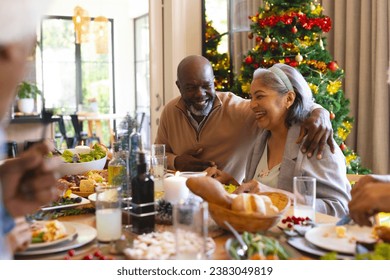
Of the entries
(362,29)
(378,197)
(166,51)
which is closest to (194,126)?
(378,197)

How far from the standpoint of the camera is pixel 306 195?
152cm

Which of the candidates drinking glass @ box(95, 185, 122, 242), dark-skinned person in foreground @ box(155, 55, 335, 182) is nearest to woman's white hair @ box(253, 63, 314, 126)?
dark-skinned person in foreground @ box(155, 55, 335, 182)

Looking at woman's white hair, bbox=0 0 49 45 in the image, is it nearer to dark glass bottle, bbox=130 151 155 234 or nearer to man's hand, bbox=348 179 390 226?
dark glass bottle, bbox=130 151 155 234

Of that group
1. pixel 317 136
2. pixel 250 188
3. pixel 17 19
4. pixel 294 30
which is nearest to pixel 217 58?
pixel 294 30

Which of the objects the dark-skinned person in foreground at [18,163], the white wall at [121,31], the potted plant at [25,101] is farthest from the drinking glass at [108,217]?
the white wall at [121,31]

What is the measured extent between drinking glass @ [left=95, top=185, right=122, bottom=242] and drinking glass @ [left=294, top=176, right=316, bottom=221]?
558 millimetres

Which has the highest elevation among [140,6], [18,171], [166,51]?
[140,6]

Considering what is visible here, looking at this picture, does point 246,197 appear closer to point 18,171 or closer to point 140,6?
point 18,171

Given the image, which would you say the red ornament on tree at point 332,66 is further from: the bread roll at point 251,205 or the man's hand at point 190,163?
the bread roll at point 251,205

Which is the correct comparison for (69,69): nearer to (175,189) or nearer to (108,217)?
(175,189)

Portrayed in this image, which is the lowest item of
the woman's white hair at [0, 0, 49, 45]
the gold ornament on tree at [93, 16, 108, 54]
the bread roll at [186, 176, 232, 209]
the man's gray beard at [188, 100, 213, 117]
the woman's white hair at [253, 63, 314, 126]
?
the bread roll at [186, 176, 232, 209]

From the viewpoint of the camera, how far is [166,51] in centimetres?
512

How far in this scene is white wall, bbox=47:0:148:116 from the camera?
32.0 ft

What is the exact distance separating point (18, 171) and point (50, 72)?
9.14 meters
